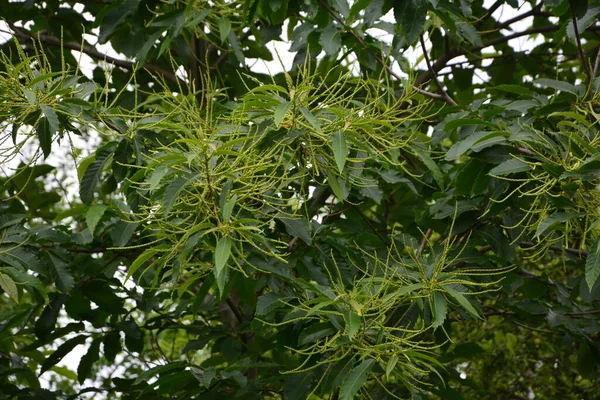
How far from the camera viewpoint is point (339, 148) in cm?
168

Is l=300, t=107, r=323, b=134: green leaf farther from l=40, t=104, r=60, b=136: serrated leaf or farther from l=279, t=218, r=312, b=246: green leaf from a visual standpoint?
l=40, t=104, r=60, b=136: serrated leaf

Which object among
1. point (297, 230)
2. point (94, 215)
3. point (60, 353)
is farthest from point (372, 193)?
point (60, 353)

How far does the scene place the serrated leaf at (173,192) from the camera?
5.18 ft

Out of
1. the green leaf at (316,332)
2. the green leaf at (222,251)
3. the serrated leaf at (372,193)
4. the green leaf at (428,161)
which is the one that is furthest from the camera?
the serrated leaf at (372,193)

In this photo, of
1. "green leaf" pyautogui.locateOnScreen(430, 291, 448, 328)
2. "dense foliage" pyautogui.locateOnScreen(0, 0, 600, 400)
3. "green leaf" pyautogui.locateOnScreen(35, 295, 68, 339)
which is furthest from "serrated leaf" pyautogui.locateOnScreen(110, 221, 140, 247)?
"green leaf" pyautogui.locateOnScreen(430, 291, 448, 328)

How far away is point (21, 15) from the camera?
2.92 metres

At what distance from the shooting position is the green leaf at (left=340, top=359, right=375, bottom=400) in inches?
66.9

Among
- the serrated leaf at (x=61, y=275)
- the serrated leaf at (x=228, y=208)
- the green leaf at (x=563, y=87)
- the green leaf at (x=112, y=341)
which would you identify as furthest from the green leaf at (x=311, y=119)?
the green leaf at (x=112, y=341)

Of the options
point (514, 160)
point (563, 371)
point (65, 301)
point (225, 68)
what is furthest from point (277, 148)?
point (563, 371)

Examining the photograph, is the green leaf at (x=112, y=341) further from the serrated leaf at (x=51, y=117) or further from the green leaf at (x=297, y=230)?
the serrated leaf at (x=51, y=117)

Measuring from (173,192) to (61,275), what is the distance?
0.92m

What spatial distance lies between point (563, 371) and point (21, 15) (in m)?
2.70

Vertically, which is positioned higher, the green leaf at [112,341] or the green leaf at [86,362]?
the green leaf at [112,341]

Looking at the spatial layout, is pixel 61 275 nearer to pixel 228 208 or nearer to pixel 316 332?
pixel 316 332
